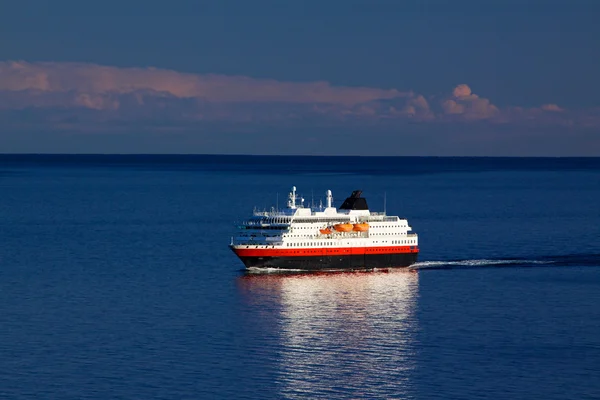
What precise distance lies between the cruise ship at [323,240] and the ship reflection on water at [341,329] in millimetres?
1703

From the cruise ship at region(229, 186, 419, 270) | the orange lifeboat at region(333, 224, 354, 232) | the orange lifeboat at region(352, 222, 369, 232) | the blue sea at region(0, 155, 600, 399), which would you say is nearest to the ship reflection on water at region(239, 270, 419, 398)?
the blue sea at region(0, 155, 600, 399)

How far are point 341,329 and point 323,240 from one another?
31.1 meters

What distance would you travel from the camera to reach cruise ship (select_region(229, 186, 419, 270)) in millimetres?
115750

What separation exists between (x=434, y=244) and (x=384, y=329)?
6155 cm

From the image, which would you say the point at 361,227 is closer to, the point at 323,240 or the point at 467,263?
the point at 323,240

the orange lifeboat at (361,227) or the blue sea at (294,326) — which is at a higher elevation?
the orange lifeboat at (361,227)

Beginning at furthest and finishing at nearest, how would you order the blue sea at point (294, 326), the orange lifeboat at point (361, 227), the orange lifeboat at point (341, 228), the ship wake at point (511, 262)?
1. the ship wake at point (511, 262)
2. the orange lifeboat at point (361, 227)
3. the orange lifeboat at point (341, 228)
4. the blue sea at point (294, 326)

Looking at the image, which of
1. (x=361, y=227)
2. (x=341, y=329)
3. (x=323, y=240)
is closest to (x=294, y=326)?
(x=341, y=329)

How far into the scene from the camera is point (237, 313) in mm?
93750

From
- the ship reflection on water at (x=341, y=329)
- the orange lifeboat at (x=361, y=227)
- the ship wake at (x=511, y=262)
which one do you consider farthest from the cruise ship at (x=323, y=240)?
the ship wake at (x=511, y=262)

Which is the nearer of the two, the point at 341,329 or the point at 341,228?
the point at 341,329

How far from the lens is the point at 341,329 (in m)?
87.1

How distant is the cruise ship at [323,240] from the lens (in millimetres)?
115750

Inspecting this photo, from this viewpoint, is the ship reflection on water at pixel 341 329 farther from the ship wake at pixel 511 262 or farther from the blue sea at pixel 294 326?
the ship wake at pixel 511 262
